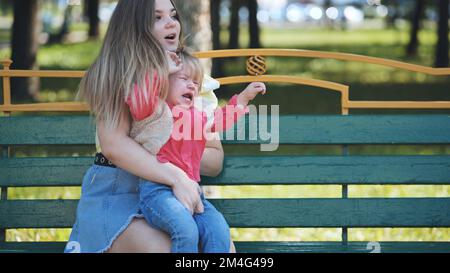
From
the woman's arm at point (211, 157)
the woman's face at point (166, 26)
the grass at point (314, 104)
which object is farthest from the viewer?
the grass at point (314, 104)

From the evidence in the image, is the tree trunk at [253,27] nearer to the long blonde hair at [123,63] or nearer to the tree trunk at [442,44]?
the tree trunk at [442,44]

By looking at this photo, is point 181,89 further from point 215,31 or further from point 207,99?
point 215,31

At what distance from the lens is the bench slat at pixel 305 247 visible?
4348 millimetres

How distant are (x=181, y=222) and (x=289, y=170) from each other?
0.94 meters

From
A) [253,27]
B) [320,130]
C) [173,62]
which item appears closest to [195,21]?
[320,130]

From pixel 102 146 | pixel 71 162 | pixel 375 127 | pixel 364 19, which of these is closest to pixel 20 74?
pixel 71 162

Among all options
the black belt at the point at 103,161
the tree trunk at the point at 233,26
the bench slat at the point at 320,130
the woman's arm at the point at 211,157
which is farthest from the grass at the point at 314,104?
the black belt at the point at 103,161

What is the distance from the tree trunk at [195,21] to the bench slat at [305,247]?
9.92ft

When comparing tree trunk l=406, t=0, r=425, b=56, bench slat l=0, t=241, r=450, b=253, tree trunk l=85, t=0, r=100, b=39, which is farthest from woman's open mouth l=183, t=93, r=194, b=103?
tree trunk l=85, t=0, r=100, b=39

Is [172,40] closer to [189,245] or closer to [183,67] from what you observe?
[183,67]

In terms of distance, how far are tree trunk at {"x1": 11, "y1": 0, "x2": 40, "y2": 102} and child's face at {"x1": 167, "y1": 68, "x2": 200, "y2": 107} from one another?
10.7 meters

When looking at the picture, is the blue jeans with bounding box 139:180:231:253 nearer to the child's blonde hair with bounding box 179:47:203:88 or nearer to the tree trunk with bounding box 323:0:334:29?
the child's blonde hair with bounding box 179:47:203:88

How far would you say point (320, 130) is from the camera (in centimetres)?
440

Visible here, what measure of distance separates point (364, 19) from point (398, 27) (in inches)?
522
